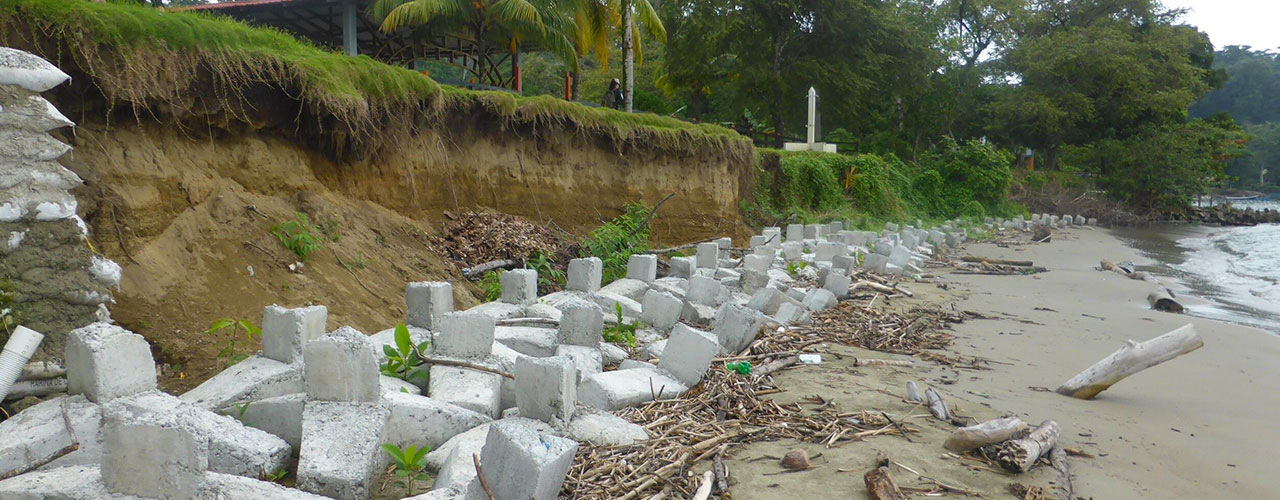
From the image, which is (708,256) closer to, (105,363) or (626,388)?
(626,388)

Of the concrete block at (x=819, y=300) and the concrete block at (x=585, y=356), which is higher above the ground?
the concrete block at (x=585, y=356)

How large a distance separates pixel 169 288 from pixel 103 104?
145cm

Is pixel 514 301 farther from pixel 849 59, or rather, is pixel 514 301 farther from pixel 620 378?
pixel 849 59

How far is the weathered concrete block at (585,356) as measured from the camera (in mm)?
4133

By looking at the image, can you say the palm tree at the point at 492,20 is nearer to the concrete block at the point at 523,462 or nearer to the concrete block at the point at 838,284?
the concrete block at the point at 838,284

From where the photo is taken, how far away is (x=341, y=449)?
2678 mm

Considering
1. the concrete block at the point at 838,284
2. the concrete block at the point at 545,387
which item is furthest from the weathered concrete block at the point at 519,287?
the concrete block at the point at 838,284

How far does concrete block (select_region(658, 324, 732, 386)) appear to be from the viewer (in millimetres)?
3953

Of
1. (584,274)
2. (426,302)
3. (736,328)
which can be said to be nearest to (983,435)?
(736,328)

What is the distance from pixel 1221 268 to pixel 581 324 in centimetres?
1672

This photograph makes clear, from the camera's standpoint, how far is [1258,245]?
21375 millimetres

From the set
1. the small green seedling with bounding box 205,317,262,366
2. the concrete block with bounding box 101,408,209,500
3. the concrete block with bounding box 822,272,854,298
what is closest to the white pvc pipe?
the small green seedling with bounding box 205,317,262,366

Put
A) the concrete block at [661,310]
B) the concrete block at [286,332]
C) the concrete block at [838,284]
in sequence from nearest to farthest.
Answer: the concrete block at [286,332], the concrete block at [661,310], the concrete block at [838,284]

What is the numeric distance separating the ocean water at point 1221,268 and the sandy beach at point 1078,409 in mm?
2033
